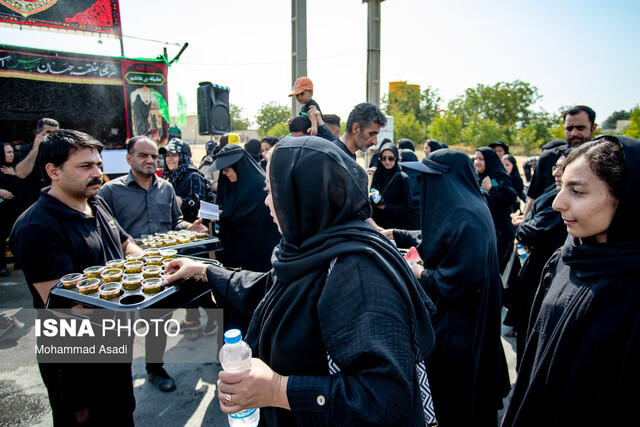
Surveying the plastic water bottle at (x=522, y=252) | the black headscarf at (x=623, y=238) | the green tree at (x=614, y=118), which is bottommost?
the plastic water bottle at (x=522, y=252)

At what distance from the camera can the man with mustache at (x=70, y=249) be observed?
192 cm

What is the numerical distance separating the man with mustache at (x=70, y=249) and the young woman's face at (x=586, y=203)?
260 centimetres

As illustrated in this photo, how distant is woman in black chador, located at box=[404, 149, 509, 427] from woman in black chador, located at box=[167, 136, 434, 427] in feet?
2.96

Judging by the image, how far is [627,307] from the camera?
1259 millimetres

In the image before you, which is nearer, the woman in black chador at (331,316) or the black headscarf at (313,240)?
the woman in black chador at (331,316)

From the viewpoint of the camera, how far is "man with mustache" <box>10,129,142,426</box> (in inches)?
75.7

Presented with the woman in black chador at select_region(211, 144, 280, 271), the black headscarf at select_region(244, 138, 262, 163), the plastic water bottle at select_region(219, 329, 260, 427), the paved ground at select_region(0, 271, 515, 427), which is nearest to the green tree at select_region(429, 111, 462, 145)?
the black headscarf at select_region(244, 138, 262, 163)

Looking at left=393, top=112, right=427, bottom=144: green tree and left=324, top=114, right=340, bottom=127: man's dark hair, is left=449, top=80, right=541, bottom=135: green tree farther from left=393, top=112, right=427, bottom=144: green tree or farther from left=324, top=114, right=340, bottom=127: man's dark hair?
left=324, top=114, right=340, bottom=127: man's dark hair

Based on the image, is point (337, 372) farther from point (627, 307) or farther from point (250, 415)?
point (627, 307)

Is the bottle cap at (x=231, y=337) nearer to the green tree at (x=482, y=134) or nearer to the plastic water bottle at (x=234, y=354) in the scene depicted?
the plastic water bottle at (x=234, y=354)

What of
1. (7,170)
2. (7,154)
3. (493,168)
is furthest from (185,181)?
(493,168)

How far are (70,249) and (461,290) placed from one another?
2370mm

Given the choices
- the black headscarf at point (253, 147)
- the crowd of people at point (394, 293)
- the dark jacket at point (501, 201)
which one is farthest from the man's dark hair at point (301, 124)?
the black headscarf at point (253, 147)

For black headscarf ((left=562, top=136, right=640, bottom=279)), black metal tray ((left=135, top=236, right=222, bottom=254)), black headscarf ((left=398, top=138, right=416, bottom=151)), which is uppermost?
black headscarf ((left=398, top=138, right=416, bottom=151))
